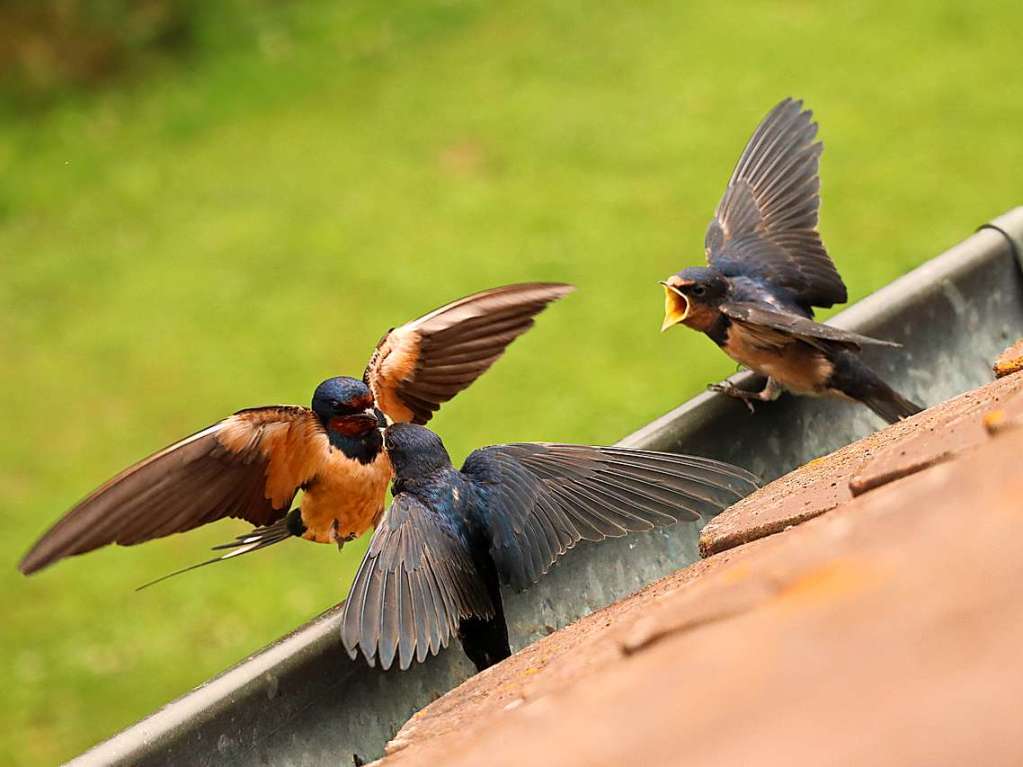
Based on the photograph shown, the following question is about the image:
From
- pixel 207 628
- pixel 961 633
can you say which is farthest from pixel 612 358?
pixel 961 633

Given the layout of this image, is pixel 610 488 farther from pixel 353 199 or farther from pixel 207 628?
pixel 353 199

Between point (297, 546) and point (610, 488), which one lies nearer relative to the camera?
point (610, 488)

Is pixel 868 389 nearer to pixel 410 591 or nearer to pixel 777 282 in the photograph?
pixel 777 282

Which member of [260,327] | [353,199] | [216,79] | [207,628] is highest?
[216,79]

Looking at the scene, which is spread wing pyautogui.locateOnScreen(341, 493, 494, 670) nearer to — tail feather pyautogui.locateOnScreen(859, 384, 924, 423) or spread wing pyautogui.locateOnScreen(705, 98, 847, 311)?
tail feather pyautogui.locateOnScreen(859, 384, 924, 423)

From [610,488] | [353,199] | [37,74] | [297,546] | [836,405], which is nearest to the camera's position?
[610,488]

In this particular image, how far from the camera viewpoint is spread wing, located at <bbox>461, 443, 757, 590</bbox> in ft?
9.30

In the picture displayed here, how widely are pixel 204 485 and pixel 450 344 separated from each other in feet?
2.78

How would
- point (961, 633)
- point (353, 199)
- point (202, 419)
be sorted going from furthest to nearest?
point (353, 199)
point (202, 419)
point (961, 633)

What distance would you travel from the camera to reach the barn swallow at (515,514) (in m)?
2.74

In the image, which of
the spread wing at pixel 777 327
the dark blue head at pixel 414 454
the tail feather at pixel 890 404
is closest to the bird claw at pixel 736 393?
the spread wing at pixel 777 327

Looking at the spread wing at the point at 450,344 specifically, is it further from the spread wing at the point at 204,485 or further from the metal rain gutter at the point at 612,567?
the metal rain gutter at the point at 612,567

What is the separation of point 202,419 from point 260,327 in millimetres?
846

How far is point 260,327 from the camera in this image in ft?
25.9
